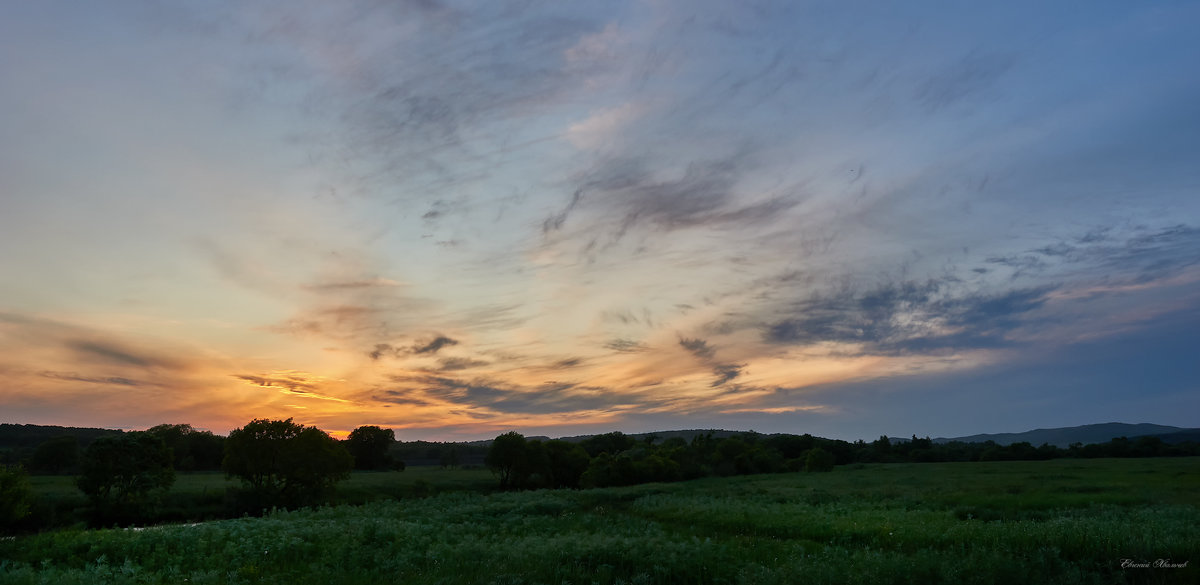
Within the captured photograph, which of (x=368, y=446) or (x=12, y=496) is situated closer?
(x=12, y=496)

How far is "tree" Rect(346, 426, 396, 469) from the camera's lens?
119m

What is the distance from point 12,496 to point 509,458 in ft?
190

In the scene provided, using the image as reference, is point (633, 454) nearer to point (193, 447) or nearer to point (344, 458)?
point (344, 458)

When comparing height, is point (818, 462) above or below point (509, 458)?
below

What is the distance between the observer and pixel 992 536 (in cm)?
2242

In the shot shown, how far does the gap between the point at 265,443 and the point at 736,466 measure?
247 ft

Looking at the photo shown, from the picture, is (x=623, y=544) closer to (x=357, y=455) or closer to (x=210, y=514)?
(x=210, y=514)

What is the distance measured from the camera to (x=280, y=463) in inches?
2559

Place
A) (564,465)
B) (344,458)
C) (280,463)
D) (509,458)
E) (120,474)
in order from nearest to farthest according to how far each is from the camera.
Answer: (120,474), (280,463), (344,458), (509,458), (564,465)

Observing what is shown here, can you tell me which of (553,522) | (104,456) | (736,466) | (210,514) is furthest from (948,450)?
(104,456)

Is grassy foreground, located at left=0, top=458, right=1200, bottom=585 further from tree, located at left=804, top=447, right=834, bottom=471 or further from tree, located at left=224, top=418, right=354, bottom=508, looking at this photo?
tree, located at left=804, top=447, right=834, bottom=471

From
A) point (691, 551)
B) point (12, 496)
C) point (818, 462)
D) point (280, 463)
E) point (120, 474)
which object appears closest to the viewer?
point (691, 551)

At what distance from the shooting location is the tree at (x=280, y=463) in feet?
210

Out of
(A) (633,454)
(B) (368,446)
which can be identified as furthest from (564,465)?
(B) (368,446)
